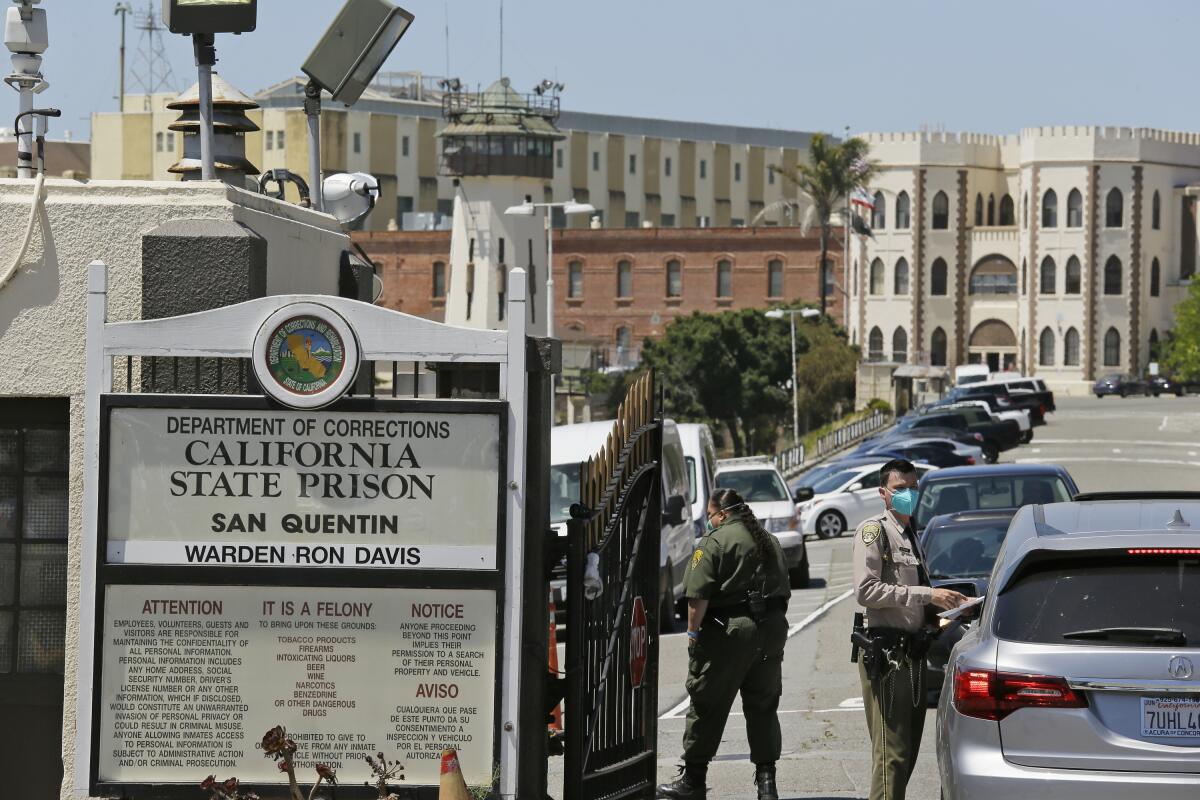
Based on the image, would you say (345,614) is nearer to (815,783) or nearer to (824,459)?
(815,783)

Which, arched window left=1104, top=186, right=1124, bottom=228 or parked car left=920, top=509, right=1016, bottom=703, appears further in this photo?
arched window left=1104, top=186, right=1124, bottom=228

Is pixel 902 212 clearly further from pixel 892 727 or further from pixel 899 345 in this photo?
pixel 892 727

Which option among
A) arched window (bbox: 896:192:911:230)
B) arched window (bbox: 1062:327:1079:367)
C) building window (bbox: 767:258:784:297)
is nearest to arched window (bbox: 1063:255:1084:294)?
arched window (bbox: 1062:327:1079:367)

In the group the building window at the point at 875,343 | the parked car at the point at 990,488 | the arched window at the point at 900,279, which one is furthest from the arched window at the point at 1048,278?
the parked car at the point at 990,488

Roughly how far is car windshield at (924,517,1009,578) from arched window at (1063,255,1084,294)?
9683 centimetres

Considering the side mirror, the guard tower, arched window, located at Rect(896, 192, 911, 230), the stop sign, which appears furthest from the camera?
arched window, located at Rect(896, 192, 911, 230)

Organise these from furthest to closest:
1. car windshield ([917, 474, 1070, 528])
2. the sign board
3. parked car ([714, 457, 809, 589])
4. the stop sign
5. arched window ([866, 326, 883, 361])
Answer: arched window ([866, 326, 883, 361]) < parked car ([714, 457, 809, 589]) < car windshield ([917, 474, 1070, 528]) < the stop sign < the sign board

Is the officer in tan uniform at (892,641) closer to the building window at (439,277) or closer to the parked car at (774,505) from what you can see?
the parked car at (774,505)

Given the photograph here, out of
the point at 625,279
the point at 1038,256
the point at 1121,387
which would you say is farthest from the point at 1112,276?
the point at 625,279

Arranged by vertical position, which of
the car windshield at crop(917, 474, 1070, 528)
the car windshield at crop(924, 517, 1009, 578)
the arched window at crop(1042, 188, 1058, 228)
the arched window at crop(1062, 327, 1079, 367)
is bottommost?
the car windshield at crop(924, 517, 1009, 578)

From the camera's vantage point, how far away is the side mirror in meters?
18.0

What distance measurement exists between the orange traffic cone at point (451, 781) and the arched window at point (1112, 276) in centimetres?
10724

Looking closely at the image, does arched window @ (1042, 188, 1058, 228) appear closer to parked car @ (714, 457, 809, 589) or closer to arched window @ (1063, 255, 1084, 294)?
arched window @ (1063, 255, 1084, 294)

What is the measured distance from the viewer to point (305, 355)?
7.03 meters
